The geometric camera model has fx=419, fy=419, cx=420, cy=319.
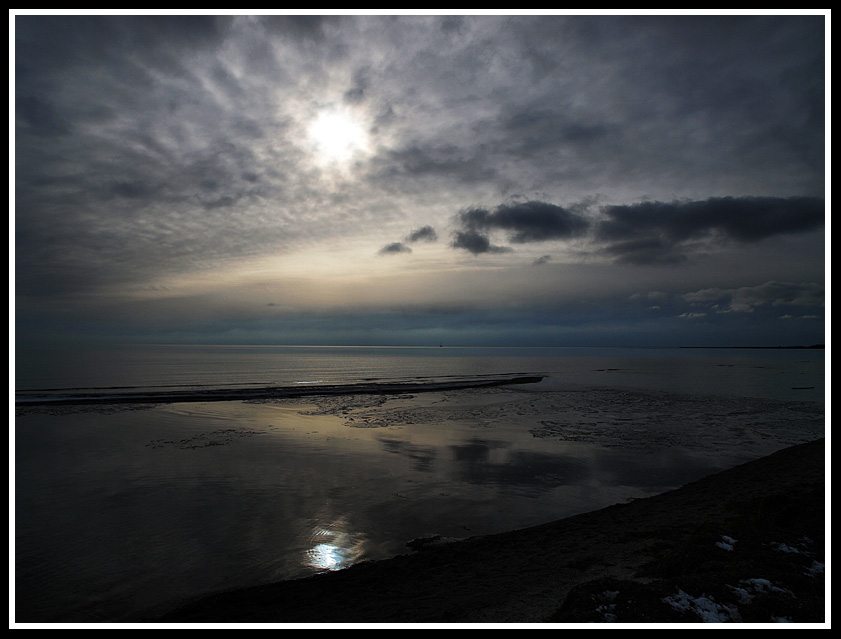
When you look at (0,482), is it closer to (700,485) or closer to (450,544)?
(450,544)

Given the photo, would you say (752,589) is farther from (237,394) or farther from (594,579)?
(237,394)

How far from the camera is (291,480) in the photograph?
44.1 ft

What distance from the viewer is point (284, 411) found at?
28.3m

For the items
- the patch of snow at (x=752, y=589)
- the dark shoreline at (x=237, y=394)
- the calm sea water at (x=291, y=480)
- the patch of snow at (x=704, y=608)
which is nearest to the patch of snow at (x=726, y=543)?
the patch of snow at (x=752, y=589)

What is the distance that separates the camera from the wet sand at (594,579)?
563cm

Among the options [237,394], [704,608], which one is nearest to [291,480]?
[704,608]

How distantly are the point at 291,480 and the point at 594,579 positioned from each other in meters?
9.74

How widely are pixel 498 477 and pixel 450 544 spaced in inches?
207

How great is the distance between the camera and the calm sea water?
26.2 feet

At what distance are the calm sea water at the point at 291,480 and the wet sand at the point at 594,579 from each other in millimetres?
846

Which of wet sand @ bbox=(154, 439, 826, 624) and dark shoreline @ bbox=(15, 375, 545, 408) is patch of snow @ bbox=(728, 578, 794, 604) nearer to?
wet sand @ bbox=(154, 439, 826, 624)

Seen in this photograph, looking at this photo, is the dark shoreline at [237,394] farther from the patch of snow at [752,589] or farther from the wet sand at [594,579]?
the patch of snow at [752,589]

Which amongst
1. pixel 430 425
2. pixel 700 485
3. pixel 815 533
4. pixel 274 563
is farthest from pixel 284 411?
pixel 815 533

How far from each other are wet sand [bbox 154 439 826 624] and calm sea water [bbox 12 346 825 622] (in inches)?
33.3
